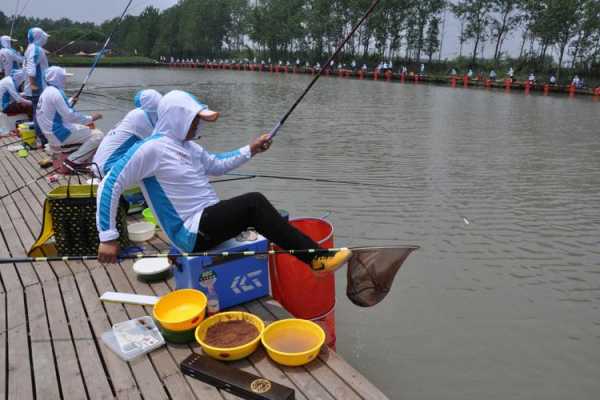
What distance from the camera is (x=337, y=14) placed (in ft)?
198

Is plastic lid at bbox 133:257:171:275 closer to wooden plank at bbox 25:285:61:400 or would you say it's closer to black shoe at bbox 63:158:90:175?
wooden plank at bbox 25:285:61:400

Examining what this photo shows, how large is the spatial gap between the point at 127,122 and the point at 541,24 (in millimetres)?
40927

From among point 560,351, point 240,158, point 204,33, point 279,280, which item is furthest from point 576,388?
point 204,33

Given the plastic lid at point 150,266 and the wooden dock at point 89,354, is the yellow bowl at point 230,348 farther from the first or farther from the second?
the plastic lid at point 150,266

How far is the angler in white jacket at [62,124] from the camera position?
6758 mm

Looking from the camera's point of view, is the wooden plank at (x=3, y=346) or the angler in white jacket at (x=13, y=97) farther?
the angler in white jacket at (x=13, y=97)

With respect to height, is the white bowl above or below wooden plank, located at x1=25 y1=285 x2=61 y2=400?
above

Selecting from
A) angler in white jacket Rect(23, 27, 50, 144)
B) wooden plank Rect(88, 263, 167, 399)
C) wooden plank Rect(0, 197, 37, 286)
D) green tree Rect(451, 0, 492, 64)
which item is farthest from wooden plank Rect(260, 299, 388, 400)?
green tree Rect(451, 0, 492, 64)

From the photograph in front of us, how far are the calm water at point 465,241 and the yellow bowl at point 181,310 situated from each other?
1536 millimetres

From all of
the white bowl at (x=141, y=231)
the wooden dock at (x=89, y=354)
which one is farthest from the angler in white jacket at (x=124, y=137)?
the wooden dock at (x=89, y=354)

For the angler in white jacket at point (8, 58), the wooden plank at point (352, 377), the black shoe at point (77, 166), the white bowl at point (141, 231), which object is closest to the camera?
the wooden plank at point (352, 377)

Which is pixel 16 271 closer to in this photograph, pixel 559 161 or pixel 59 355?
pixel 59 355

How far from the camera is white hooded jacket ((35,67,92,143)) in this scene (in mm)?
6734

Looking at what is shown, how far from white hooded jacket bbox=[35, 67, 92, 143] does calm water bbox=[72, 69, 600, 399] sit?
102 inches
